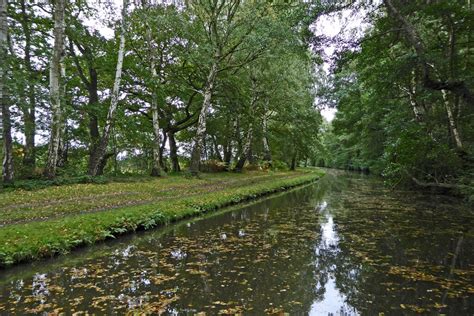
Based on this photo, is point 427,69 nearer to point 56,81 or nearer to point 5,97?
point 5,97

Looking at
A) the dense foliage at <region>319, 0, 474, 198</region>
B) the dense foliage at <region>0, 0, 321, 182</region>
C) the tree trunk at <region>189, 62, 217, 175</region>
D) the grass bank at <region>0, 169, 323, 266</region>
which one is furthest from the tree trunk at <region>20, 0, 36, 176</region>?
the dense foliage at <region>319, 0, 474, 198</region>

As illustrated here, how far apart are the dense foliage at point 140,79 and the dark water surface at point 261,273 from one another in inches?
287

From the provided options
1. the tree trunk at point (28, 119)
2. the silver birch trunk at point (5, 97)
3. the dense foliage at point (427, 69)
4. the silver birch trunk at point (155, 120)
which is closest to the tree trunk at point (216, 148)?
the silver birch trunk at point (155, 120)

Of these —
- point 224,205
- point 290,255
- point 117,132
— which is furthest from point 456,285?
point 117,132

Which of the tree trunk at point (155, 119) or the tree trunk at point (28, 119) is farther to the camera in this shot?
the tree trunk at point (155, 119)

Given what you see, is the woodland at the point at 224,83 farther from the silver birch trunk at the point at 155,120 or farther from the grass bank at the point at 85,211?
the grass bank at the point at 85,211

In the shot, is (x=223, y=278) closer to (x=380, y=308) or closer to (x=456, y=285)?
(x=380, y=308)

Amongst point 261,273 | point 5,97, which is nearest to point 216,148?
point 5,97

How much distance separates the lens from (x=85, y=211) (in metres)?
10.1

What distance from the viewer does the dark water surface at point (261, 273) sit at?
4.99m

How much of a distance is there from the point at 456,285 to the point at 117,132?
75.1 ft

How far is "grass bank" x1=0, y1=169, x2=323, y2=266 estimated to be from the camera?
7262 millimetres

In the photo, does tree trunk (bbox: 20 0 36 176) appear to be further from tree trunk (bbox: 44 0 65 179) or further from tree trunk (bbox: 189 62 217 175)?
tree trunk (bbox: 189 62 217 175)

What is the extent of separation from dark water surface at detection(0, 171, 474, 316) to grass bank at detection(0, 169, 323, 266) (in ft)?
1.24
